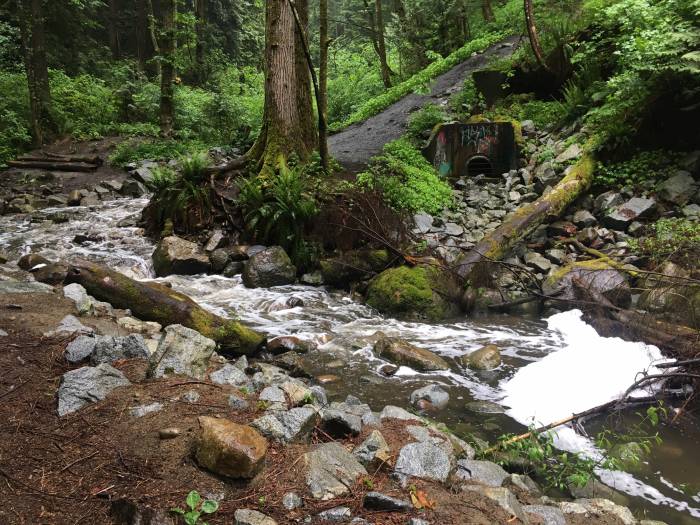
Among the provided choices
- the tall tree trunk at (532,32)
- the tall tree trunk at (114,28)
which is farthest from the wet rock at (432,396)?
the tall tree trunk at (114,28)

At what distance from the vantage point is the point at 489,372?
566 centimetres

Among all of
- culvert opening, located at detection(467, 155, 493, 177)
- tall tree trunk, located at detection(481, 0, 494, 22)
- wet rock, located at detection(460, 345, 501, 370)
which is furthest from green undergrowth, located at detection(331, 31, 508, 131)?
wet rock, located at detection(460, 345, 501, 370)

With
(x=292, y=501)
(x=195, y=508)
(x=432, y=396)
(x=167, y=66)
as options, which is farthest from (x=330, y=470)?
(x=167, y=66)

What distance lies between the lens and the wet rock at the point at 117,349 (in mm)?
3611

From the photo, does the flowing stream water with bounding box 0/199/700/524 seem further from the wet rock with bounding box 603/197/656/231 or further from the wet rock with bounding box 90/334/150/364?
the wet rock with bounding box 603/197/656/231

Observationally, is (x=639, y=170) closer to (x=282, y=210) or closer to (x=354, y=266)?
(x=354, y=266)

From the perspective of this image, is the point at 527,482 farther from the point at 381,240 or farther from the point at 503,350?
the point at 381,240

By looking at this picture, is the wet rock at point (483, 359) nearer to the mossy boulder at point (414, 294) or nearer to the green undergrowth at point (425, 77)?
the mossy boulder at point (414, 294)

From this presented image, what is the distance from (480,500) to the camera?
2.68 meters

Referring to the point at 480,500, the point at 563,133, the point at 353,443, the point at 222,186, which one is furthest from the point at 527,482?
the point at 563,133

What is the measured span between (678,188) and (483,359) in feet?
18.2

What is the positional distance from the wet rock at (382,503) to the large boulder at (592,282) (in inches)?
203

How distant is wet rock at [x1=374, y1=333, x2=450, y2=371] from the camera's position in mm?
5691

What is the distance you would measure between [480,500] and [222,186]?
9.02 meters
